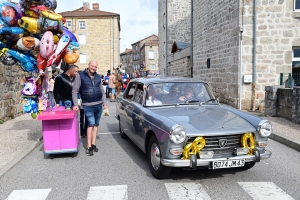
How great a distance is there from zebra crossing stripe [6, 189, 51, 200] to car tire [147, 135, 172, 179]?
5.00 ft

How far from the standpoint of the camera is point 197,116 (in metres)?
4.80

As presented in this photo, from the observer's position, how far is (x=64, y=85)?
676cm

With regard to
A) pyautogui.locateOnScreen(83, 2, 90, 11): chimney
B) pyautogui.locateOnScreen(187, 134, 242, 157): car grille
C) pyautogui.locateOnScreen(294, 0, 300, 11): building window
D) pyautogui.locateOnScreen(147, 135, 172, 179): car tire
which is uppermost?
pyautogui.locateOnScreen(83, 2, 90, 11): chimney

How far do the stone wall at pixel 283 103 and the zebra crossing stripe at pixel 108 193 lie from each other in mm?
6241

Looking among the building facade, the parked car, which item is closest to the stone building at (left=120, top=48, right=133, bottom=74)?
the building facade

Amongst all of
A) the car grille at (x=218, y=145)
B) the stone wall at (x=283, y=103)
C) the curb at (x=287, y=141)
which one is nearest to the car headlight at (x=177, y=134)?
the car grille at (x=218, y=145)

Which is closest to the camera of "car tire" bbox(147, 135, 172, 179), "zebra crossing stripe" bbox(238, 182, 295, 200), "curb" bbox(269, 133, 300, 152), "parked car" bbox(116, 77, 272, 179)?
"zebra crossing stripe" bbox(238, 182, 295, 200)

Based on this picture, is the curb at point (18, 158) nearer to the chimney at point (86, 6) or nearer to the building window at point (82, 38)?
the building window at point (82, 38)

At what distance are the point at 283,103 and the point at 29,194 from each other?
8.05m

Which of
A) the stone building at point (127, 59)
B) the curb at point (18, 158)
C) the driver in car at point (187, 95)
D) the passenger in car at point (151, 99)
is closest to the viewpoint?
the curb at point (18, 158)

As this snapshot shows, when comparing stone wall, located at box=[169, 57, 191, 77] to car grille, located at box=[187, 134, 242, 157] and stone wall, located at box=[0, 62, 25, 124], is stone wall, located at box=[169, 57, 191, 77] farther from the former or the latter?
car grille, located at box=[187, 134, 242, 157]

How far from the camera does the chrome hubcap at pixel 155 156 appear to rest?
4.55m

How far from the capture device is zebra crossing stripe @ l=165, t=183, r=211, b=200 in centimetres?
393

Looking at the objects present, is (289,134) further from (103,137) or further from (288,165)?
(103,137)
